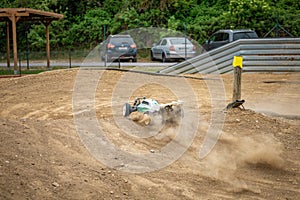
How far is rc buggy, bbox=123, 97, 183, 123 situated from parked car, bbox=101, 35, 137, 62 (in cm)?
1722

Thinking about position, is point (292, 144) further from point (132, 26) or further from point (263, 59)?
point (132, 26)

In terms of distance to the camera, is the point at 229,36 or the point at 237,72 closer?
the point at 237,72

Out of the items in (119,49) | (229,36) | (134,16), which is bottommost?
(119,49)

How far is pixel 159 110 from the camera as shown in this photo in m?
8.84

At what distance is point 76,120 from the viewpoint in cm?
888

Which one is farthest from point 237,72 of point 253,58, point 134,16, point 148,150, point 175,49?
point 134,16

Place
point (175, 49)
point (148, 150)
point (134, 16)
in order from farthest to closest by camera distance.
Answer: point (134, 16)
point (175, 49)
point (148, 150)

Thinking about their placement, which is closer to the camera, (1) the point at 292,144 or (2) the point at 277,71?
(1) the point at 292,144

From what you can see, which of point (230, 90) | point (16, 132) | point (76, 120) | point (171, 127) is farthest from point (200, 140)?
point (230, 90)

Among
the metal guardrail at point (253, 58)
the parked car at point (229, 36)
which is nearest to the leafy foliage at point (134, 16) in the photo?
the parked car at point (229, 36)

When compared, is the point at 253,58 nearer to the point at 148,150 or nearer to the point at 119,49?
the point at 148,150

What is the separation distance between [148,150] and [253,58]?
943 cm

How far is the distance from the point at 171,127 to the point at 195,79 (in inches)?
255

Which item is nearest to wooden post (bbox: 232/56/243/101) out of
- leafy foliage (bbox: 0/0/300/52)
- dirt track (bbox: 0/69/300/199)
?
dirt track (bbox: 0/69/300/199)
